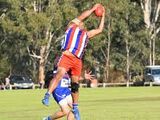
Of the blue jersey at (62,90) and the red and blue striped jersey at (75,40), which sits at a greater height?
the red and blue striped jersey at (75,40)

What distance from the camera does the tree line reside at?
254 feet

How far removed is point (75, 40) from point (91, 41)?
69.0 metres

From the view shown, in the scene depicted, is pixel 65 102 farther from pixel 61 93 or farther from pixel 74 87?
pixel 74 87

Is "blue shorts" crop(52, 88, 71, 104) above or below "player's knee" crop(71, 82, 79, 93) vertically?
below

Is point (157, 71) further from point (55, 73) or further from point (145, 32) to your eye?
point (55, 73)

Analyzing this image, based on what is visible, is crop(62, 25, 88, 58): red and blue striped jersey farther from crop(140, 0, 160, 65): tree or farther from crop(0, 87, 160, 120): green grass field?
crop(140, 0, 160, 65): tree

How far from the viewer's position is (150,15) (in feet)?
306

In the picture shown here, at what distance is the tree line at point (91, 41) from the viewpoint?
77.5 m

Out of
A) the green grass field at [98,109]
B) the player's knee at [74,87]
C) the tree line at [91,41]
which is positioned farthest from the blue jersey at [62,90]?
the tree line at [91,41]

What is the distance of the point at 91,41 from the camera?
8212cm

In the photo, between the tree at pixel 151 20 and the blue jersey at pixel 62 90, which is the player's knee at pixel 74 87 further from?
the tree at pixel 151 20

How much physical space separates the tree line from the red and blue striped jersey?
204ft

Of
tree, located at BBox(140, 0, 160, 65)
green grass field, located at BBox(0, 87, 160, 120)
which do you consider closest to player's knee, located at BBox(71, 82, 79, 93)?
green grass field, located at BBox(0, 87, 160, 120)

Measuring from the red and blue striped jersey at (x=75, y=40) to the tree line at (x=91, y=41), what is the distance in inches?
2451
